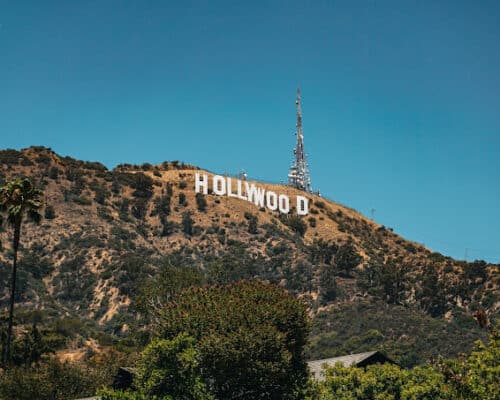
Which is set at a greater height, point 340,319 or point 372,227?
point 372,227

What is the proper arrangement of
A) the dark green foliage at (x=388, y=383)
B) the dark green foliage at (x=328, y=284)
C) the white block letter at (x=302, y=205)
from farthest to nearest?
the white block letter at (x=302, y=205) → the dark green foliage at (x=328, y=284) → the dark green foliage at (x=388, y=383)

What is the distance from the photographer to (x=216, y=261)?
13012 cm

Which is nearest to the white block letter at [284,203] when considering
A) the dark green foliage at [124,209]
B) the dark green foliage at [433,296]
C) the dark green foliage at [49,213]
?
the dark green foliage at [124,209]

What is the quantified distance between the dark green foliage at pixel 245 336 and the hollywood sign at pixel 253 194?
105m

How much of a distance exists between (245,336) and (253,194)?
112790 millimetres

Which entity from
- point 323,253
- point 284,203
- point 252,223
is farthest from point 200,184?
point 323,253

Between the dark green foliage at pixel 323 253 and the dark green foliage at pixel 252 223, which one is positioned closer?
the dark green foliage at pixel 323 253

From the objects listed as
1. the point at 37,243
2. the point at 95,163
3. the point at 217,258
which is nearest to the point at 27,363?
the point at 37,243

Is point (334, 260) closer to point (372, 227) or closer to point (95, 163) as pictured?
point (372, 227)

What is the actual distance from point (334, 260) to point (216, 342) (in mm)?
93581

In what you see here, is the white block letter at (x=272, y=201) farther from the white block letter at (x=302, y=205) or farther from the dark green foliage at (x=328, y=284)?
the dark green foliage at (x=328, y=284)

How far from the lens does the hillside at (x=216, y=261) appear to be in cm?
10781

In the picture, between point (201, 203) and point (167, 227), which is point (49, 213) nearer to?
point (167, 227)

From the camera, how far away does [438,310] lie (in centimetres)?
12444
